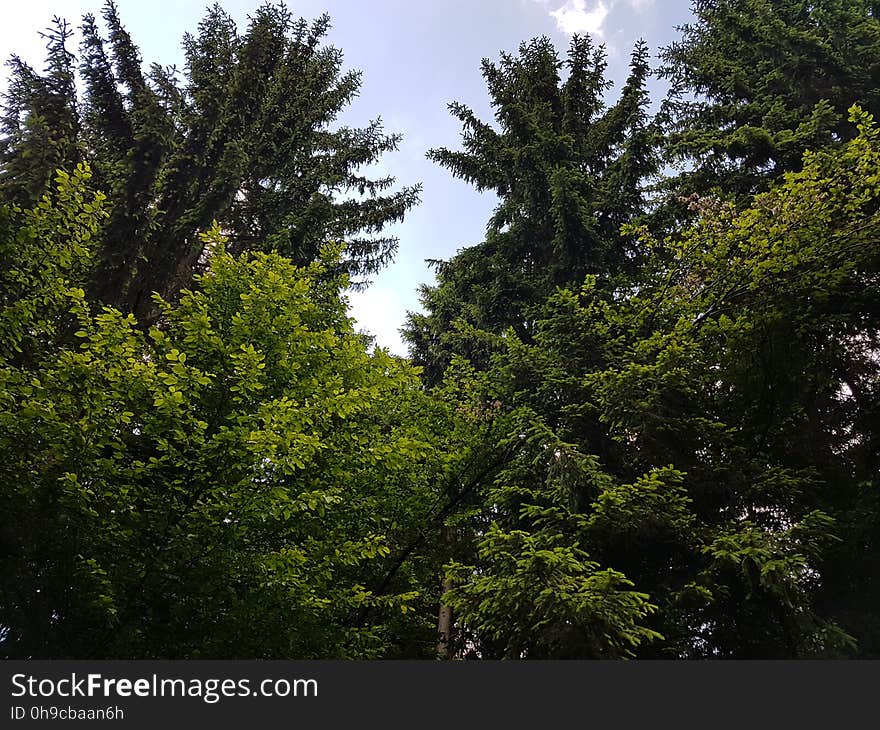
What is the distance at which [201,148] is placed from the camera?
9.27m

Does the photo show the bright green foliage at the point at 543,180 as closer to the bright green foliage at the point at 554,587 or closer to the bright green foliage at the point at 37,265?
the bright green foliage at the point at 554,587

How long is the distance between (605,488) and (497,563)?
5.40ft

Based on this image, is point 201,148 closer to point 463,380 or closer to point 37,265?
point 37,265

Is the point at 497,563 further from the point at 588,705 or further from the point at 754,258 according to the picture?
the point at 754,258

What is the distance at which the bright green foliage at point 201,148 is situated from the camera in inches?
313

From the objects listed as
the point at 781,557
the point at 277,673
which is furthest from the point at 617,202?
the point at 277,673

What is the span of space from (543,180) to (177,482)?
31.8 ft

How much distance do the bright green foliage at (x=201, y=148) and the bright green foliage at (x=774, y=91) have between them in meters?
6.63

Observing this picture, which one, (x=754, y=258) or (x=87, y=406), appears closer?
(x=87, y=406)

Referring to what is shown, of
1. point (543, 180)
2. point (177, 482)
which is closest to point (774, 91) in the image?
point (543, 180)

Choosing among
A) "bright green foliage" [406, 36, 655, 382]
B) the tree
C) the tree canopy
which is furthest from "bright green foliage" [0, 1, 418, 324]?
the tree

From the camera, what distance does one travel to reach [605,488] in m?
6.95

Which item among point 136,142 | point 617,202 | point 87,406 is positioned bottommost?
point 87,406

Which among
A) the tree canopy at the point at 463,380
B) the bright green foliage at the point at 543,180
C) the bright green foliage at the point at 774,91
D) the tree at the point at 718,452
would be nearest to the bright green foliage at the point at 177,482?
the tree canopy at the point at 463,380
